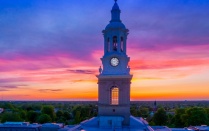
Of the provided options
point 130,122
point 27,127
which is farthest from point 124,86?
point 27,127

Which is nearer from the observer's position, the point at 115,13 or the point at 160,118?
the point at 115,13

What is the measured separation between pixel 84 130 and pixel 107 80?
16.5 ft

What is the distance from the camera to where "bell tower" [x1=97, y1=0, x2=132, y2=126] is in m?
26.5

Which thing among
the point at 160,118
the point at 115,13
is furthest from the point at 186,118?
the point at 115,13

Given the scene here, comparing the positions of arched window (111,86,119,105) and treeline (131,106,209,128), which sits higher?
arched window (111,86,119,105)

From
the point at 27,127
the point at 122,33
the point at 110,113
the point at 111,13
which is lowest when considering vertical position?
the point at 27,127

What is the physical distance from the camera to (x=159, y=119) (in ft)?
184

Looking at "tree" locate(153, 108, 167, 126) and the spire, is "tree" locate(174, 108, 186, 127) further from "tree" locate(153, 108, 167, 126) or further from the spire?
the spire

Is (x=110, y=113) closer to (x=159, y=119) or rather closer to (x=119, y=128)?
(x=119, y=128)

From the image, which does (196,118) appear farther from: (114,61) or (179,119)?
(114,61)

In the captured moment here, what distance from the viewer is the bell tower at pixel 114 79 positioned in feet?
86.8

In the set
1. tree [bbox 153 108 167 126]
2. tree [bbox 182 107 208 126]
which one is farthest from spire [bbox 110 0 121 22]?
tree [bbox 153 108 167 126]

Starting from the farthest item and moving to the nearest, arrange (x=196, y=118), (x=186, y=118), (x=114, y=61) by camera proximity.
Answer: (x=186, y=118)
(x=196, y=118)
(x=114, y=61)

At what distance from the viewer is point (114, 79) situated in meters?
26.5
